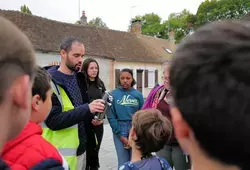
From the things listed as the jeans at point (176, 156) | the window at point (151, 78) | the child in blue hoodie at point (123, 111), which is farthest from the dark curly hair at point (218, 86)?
the window at point (151, 78)

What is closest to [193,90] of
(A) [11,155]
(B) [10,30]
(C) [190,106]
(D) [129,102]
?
(C) [190,106]

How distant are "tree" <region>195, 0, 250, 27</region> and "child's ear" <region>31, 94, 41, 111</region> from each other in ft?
129

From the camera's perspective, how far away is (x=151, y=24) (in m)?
56.3

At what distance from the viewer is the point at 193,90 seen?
84cm

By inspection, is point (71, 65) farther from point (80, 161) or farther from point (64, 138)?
point (80, 161)

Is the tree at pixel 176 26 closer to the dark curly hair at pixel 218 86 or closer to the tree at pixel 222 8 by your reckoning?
the tree at pixel 222 8

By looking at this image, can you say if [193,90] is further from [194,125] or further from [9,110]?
[9,110]

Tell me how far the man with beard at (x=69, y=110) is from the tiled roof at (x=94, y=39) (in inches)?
639

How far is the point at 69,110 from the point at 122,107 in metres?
1.69

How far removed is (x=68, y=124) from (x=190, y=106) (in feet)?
7.66

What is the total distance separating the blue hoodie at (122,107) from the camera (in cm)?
474

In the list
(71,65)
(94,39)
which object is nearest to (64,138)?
(71,65)

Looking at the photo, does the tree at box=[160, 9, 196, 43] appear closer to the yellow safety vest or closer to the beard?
the beard

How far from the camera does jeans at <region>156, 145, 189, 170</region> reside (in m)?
4.07
